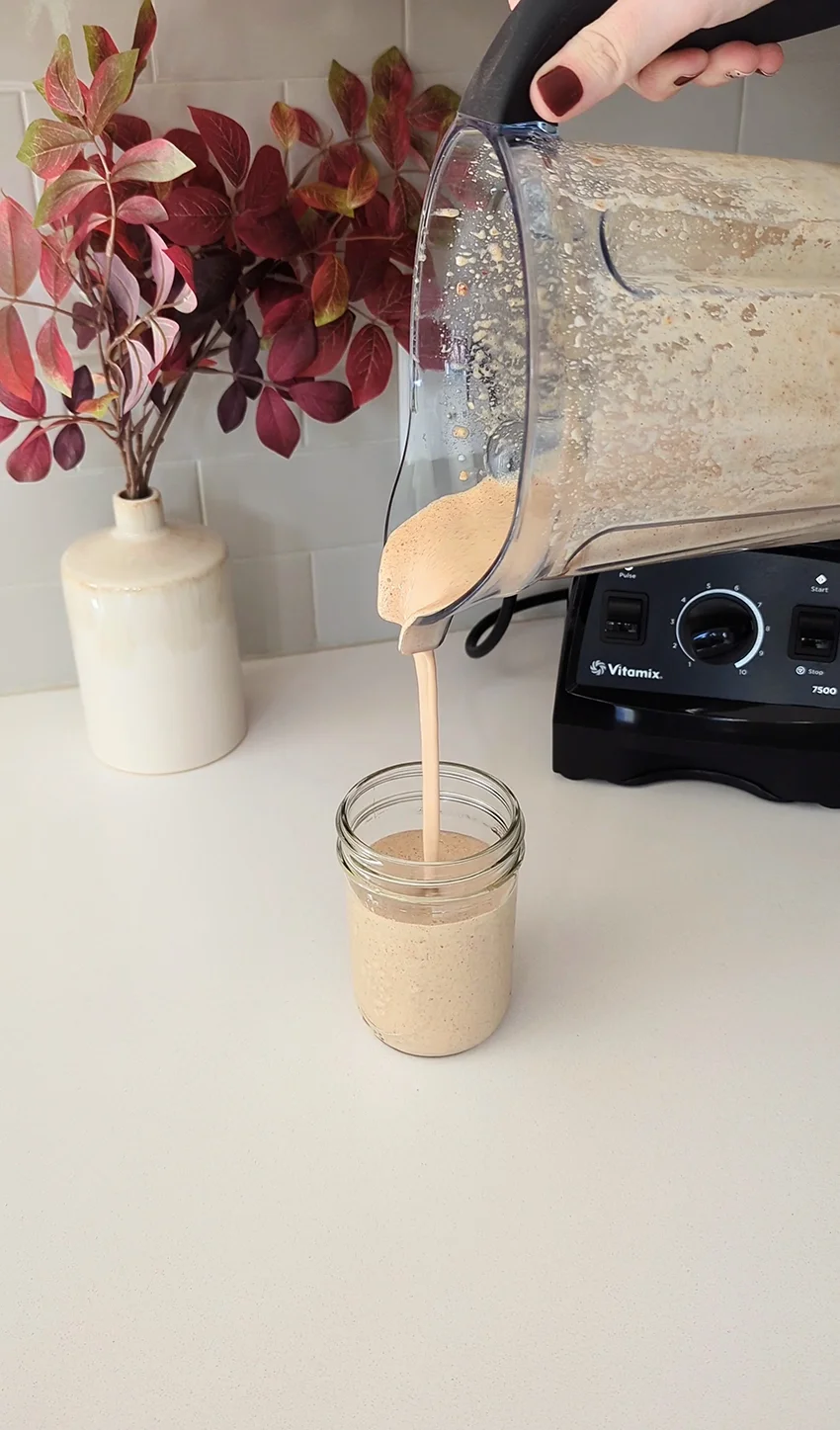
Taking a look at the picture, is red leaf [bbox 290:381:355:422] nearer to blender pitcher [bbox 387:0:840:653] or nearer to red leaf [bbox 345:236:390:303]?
red leaf [bbox 345:236:390:303]

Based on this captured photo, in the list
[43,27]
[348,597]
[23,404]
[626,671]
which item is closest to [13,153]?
[43,27]

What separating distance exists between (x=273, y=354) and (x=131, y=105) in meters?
0.19

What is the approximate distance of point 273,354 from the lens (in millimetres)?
863

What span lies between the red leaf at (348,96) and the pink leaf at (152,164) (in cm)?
18

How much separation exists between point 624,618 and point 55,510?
0.43m

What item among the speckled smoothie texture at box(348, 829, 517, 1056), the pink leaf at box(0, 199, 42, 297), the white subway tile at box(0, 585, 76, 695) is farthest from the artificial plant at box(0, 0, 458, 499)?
the speckled smoothie texture at box(348, 829, 517, 1056)

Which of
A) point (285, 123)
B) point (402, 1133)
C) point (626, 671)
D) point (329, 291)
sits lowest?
point (402, 1133)

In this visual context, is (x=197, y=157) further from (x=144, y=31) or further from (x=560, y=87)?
(x=560, y=87)

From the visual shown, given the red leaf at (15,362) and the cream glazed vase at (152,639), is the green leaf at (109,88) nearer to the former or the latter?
the red leaf at (15,362)

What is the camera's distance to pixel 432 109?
0.89 metres

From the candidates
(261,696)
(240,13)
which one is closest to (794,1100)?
(261,696)

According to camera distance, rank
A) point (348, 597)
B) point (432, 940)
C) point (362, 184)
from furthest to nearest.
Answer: point (348, 597) → point (362, 184) → point (432, 940)

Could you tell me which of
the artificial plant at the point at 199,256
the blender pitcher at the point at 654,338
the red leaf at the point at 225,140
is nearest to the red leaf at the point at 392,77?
the artificial plant at the point at 199,256

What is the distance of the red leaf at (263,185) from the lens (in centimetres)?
83
